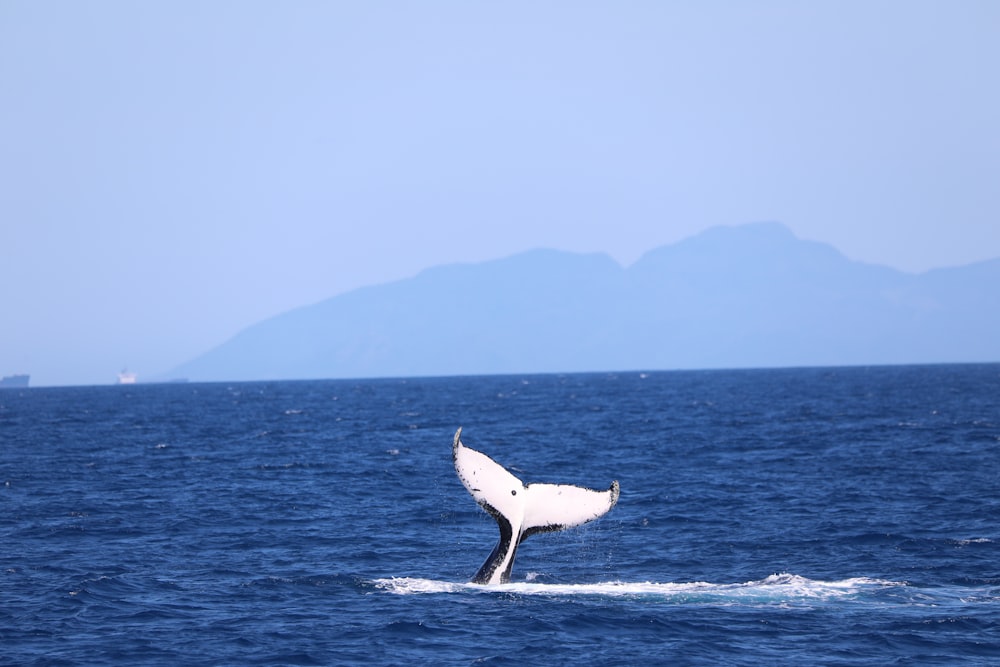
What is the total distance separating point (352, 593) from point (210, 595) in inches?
98.9

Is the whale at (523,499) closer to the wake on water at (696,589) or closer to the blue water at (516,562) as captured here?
the blue water at (516,562)

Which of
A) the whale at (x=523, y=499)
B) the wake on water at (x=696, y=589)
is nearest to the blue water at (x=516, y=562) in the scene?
the wake on water at (x=696, y=589)

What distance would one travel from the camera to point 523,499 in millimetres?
19562

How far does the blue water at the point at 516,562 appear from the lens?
17.6 m

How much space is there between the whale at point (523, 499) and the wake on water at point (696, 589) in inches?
82.7

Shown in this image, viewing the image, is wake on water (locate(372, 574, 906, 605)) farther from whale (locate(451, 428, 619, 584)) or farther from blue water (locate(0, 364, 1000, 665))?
whale (locate(451, 428, 619, 584))

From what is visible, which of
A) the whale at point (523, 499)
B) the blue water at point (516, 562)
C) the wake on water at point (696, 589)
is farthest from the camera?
the wake on water at point (696, 589)

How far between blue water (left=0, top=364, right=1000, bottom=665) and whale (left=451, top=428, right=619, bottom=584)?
1509mm

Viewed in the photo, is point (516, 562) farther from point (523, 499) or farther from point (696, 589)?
point (523, 499)

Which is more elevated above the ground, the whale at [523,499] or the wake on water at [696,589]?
the whale at [523,499]

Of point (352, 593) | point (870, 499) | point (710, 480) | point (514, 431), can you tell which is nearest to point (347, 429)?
point (514, 431)

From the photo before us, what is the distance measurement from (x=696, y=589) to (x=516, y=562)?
494 cm

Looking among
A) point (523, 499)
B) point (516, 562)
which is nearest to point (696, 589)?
point (523, 499)

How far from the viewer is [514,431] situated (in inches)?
2496
